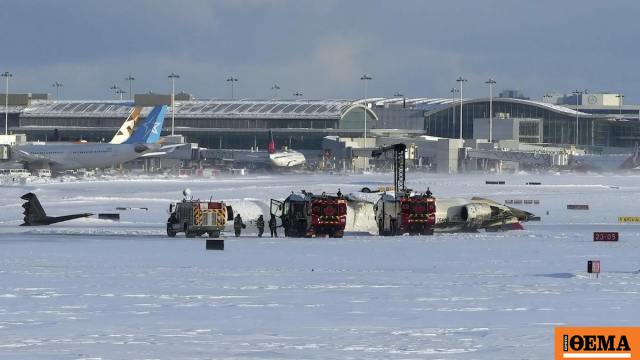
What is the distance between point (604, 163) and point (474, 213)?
111764mm

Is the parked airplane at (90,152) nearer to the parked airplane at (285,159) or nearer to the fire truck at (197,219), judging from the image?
the parked airplane at (285,159)

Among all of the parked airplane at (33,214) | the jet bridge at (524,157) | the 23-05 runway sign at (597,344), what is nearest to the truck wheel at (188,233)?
the parked airplane at (33,214)

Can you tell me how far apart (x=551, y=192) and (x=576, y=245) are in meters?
52.5

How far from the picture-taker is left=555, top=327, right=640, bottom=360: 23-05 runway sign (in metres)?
18.4

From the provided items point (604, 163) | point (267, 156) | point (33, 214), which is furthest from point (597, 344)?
point (604, 163)

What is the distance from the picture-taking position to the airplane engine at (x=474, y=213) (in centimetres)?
6081

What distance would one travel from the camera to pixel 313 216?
56969 mm

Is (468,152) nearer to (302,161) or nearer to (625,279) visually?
(302,161)

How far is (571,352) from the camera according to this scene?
18500 mm

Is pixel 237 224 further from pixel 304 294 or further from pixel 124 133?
pixel 124 133

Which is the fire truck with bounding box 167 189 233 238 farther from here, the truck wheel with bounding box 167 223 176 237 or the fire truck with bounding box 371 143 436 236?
the fire truck with bounding box 371 143 436 236

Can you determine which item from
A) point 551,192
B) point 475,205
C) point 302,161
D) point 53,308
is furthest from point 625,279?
point 302,161

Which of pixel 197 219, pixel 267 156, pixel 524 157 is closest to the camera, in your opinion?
pixel 197 219

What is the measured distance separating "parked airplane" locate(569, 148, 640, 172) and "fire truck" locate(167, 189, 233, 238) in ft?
380
